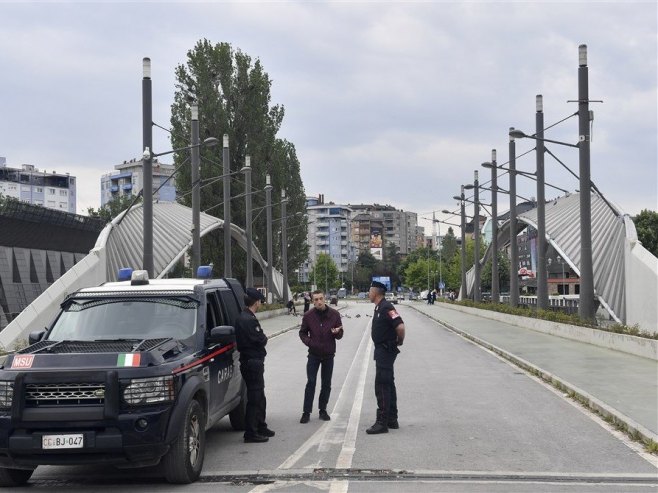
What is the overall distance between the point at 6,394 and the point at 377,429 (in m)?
4.36

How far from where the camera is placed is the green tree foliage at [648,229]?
76.1 m

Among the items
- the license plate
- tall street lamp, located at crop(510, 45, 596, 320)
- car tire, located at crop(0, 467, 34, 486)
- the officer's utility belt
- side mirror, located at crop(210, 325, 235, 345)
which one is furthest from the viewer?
tall street lamp, located at crop(510, 45, 596, 320)

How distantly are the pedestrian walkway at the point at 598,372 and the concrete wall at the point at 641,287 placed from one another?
2474 mm

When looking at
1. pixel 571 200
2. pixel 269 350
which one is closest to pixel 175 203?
pixel 571 200

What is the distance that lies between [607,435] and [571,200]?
39498 mm

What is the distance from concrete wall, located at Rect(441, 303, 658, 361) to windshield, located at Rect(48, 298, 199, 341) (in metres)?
12.7

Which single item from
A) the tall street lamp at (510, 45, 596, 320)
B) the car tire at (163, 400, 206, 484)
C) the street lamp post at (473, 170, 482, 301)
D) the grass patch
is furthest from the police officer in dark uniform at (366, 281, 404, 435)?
the street lamp post at (473, 170, 482, 301)

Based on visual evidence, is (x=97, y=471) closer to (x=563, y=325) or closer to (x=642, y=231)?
(x=563, y=325)

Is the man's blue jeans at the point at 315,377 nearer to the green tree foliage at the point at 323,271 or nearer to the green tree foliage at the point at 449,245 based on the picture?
the green tree foliage at the point at 323,271

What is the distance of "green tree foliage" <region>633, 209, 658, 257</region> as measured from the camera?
7606 cm

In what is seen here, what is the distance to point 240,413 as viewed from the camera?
9.45 meters

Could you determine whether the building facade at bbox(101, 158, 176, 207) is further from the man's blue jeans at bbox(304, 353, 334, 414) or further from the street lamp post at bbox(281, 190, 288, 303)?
the man's blue jeans at bbox(304, 353, 334, 414)

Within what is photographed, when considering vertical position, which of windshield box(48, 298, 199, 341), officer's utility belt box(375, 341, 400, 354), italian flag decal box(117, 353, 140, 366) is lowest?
officer's utility belt box(375, 341, 400, 354)

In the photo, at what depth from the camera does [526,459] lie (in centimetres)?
778
